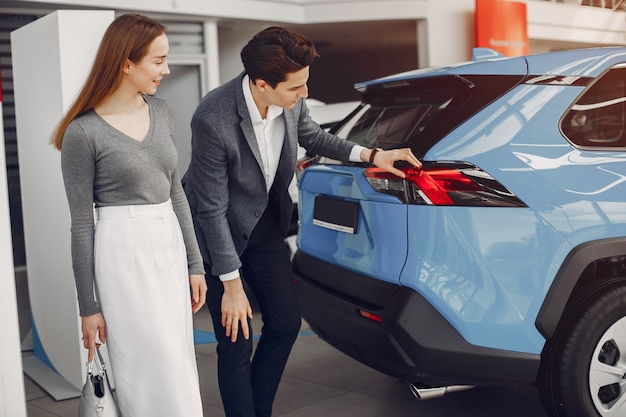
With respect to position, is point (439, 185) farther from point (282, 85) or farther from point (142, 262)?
point (142, 262)

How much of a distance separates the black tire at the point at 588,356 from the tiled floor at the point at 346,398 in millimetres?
505

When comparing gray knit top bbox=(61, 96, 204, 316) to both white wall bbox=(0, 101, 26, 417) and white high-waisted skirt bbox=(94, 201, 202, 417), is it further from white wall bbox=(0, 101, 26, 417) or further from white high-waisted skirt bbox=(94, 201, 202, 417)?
white wall bbox=(0, 101, 26, 417)

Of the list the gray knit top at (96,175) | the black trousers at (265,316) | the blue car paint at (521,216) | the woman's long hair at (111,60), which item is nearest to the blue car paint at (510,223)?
the blue car paint at (521,216)

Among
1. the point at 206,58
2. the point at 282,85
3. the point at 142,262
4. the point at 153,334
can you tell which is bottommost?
the point at 153,334

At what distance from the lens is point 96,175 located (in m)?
2.71

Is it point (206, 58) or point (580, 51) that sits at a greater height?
point (206, 58)

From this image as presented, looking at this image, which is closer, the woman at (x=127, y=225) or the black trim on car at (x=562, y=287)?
the woman at (x=127, y=225)

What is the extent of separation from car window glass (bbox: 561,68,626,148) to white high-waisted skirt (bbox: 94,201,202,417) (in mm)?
1711

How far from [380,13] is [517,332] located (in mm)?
9907

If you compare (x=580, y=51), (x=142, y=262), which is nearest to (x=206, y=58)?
(x=580, y=51)

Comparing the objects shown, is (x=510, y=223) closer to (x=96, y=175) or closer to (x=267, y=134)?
(x=267, y=134)

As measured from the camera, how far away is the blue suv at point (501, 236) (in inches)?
127

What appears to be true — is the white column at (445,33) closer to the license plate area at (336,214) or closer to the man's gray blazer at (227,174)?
the license plate area at (336,214)

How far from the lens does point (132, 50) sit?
108 inches
